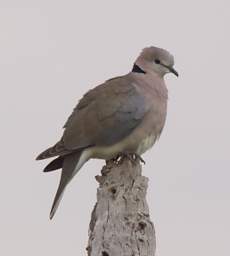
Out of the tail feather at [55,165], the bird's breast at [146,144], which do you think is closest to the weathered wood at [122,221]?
the tail feather at [55,165]

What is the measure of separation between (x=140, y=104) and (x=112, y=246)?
245 cm

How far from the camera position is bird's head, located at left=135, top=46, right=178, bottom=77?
808 cm

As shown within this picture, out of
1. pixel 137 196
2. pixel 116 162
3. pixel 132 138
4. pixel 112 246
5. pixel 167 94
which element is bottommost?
pixel 112 246

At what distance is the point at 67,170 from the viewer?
7027 millimetres

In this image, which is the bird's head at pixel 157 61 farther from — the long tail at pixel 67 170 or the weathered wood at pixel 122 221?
the weathered wood at pixel 122 221

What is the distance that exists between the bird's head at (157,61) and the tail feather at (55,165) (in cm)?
130

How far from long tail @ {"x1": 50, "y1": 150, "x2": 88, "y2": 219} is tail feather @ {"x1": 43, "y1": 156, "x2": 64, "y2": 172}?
0.14ft

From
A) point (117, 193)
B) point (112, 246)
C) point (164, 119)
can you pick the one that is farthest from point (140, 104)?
point (112, 246)

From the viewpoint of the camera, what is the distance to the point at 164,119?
7715 mm

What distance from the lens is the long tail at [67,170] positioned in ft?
22.1

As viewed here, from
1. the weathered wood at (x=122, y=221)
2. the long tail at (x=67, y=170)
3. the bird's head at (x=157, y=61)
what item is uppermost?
the bird's head at (x=157, y=61)

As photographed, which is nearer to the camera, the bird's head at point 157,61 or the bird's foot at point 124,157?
the bird's foot at point 124,157

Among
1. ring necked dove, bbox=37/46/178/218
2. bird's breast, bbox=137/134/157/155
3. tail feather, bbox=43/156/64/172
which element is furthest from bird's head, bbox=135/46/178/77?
tail feather, bbox=43/156/64/172

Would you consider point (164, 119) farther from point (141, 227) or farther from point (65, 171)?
point (141, 227)
